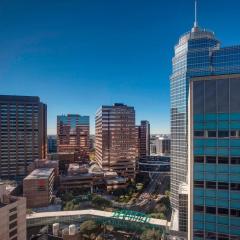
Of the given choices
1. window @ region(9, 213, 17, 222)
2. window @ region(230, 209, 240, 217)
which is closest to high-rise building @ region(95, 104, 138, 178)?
window @ region(9, 213, 17, 222)

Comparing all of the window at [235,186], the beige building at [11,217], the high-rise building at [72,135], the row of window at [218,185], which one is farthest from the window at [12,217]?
the high-rise building at [72,135]

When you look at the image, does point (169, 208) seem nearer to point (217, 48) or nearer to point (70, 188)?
point (70, 188)

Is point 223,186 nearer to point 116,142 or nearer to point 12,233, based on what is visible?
point 12,233

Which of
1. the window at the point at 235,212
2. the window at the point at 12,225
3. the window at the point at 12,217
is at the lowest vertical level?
the window at the point at 12,225

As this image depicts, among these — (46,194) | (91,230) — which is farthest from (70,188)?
(91,230)

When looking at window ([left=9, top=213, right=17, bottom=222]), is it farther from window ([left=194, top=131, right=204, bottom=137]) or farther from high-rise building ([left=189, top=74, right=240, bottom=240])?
window ([left=194, top=131, right=204, bottom=137])

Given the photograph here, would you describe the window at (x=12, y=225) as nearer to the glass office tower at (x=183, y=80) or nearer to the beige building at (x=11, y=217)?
the beige building at (x=11, y=217)

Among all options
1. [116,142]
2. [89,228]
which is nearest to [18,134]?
[116,142]
